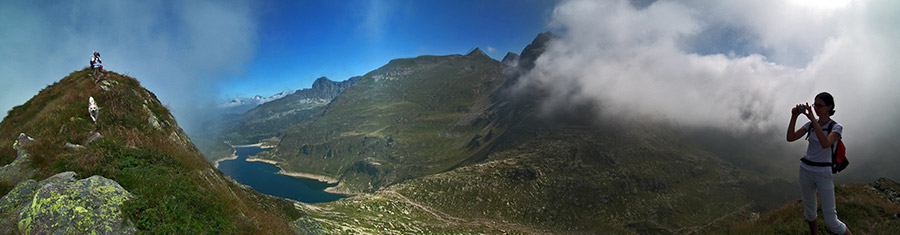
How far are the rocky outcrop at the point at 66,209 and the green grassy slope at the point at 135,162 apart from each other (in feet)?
1.51

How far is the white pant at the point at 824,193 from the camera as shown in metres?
9.43

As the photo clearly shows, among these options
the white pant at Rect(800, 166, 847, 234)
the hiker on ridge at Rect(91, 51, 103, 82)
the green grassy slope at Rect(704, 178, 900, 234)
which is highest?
the hiker on ridge at Rect(91, 51, 103, 82)

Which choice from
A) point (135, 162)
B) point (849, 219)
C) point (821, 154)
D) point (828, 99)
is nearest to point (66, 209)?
point (135, 162)

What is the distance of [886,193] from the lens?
2245 centimetres

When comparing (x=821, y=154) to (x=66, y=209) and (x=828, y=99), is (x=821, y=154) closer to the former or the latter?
(x=828, y=99)

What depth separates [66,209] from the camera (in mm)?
9797

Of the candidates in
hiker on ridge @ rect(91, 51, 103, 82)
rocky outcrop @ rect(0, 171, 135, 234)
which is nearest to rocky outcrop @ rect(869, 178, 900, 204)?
rocky outcrop @ rect(0, 171, 135, 234)

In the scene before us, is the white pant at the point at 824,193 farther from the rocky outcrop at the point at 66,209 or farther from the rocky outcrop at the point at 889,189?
the rocky outcrop at the point at 889,189

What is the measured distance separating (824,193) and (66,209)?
23.2 metres

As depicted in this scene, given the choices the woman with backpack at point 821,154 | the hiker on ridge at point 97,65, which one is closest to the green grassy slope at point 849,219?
the woman with backpack at point 821,154

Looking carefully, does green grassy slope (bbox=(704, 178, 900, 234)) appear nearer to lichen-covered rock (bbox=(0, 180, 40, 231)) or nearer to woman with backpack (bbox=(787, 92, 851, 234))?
woman with backpack (bbox=(787, 92, 851, 234))

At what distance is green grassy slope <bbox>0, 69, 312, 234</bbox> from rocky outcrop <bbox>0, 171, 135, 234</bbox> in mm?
460

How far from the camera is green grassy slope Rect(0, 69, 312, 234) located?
37.4 feet

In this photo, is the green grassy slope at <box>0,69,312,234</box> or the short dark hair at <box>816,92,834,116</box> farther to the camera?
the green grassy slope at <box>0,69,312,234</box>
